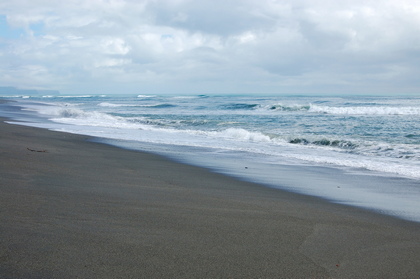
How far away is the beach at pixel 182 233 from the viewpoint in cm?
264

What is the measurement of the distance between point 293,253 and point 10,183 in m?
3.57

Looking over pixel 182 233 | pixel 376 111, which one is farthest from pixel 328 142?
pixel 376 111

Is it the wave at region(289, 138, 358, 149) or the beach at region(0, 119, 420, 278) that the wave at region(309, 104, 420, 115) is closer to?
the wave at region(289, 138, 358, 149)

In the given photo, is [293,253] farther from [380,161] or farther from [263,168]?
[380,161]

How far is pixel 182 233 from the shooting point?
335 cm

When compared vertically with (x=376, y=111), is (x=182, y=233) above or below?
below

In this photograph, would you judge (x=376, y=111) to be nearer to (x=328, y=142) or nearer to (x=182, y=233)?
(x=328, y=142)

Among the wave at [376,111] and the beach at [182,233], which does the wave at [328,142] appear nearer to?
the beach at [182,233]

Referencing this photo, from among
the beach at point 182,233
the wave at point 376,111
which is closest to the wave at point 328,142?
the beach at point 182,233

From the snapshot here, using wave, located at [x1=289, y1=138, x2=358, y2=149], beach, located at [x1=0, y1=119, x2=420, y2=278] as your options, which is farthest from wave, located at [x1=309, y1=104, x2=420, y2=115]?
beach, located at [x1=0, y1=119, x2=420, y2=278]

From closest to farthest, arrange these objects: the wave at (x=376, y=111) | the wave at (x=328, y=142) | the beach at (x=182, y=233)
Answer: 1. the beach at (x=182, y=233)
2. the wave at (x=328, y=142)
3. the wave at (x=376, y=111)

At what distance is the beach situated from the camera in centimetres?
264

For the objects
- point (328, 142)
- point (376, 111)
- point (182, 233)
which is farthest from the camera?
point (376, 111)

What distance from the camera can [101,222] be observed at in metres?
3.47
